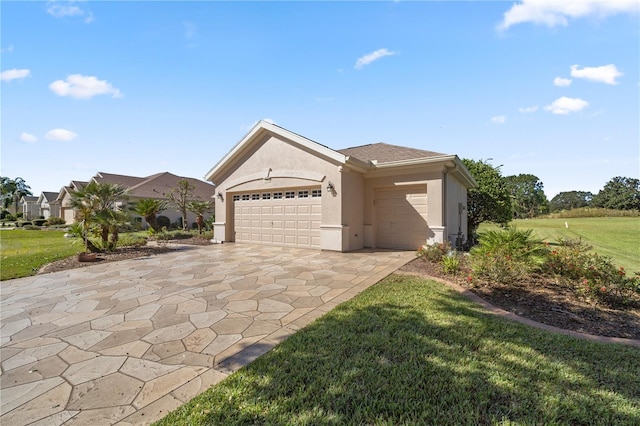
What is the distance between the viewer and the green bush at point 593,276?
443cm

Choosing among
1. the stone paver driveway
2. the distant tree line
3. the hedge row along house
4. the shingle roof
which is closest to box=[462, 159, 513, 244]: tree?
the distant tree line

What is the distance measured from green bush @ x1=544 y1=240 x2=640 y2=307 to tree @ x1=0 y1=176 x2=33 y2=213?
78.5 meters

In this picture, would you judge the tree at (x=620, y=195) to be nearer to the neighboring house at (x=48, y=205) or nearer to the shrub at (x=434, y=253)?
the shrub at (x=434, y=253)

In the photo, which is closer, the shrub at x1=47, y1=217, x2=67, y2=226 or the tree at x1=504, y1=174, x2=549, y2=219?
the shrub at x1=47, y1=217, x2=67, y2=226

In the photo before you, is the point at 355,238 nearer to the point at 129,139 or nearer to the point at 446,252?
the point at 446,252

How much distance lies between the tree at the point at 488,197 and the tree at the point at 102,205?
1686 cm

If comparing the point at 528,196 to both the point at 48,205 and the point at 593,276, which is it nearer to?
the point at 593,276

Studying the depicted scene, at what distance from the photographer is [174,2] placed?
7.64 metres

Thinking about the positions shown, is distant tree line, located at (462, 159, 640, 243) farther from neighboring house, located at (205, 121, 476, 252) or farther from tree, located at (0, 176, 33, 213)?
tree, located at (0, 176, 33, 213)

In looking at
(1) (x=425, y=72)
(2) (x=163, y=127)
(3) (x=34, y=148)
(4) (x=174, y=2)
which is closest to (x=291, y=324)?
(4) (x=174, y=2)

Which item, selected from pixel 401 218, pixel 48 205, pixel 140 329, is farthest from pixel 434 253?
pixel 48 205

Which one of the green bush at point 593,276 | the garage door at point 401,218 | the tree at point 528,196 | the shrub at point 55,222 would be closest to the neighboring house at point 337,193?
the garage door at point 401,218

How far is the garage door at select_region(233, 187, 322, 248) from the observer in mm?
10812

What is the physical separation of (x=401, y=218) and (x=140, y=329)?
30.3 feet
